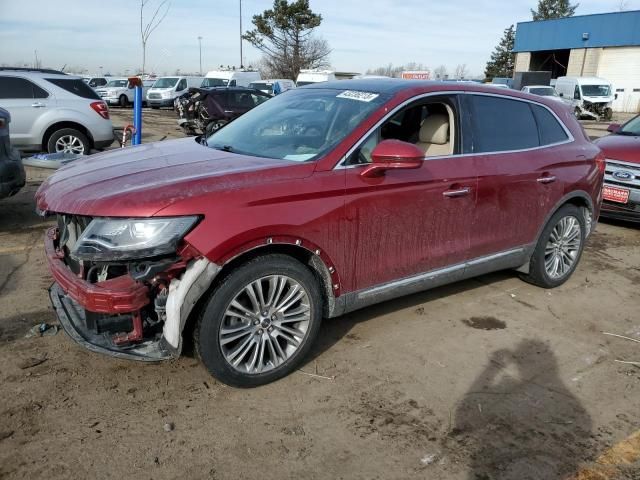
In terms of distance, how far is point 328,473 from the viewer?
254cm

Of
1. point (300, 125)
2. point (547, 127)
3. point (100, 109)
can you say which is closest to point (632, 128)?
point (547, 127)

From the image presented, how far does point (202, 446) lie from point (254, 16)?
4917cm

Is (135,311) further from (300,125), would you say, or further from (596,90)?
(596,90)

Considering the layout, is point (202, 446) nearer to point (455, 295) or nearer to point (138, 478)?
point (138, 478)

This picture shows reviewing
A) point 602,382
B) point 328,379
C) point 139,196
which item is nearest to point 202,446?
point 328,379

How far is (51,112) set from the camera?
9289 mm

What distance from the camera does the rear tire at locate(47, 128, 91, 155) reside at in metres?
9.38

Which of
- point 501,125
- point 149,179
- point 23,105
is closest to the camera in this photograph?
point 149,179

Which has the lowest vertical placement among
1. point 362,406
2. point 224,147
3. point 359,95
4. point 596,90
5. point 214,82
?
point 362,406

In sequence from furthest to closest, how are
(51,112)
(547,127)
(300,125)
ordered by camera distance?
(51,112)
(547,127)
(300,125)

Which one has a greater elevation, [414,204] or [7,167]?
[414,204]

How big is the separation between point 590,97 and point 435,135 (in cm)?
3112

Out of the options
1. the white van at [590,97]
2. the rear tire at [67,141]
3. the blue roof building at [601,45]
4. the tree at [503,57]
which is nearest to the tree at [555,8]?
the tree at [503,57]

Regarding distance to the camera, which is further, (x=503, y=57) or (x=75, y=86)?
(x=503, y=57)
